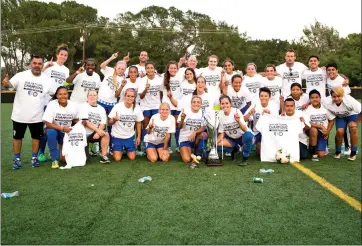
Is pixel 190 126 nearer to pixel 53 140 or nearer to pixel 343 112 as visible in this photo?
pixel 53 140

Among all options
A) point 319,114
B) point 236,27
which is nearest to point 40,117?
point 319,114

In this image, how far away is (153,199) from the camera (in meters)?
4.25

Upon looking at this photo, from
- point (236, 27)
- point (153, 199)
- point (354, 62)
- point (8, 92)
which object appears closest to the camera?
point (153, 199)

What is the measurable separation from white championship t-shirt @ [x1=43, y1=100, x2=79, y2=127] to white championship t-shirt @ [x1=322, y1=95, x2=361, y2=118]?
15.1 ft

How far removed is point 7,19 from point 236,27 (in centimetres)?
2745

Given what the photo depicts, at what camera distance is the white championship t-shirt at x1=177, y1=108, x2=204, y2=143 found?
668 cm

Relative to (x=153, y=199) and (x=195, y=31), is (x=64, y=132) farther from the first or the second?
(x=195, y=31)

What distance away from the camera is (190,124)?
670cm

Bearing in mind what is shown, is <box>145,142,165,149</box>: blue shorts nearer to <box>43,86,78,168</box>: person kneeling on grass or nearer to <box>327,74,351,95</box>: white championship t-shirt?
<box>43,86,78,168</box>: person kneeling on grass

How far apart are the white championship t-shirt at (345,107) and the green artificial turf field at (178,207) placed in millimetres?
1171

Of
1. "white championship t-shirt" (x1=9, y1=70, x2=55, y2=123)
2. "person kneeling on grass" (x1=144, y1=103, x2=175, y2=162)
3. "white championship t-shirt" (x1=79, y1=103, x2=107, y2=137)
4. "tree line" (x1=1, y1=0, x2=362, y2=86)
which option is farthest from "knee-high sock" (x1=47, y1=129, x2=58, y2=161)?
"tree line" (x1=1, y1=0, x2=362, y2=86)

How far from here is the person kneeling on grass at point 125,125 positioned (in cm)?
675

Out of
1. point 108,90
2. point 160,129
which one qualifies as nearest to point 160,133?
point 160,129

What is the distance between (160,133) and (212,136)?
96 centimetres
